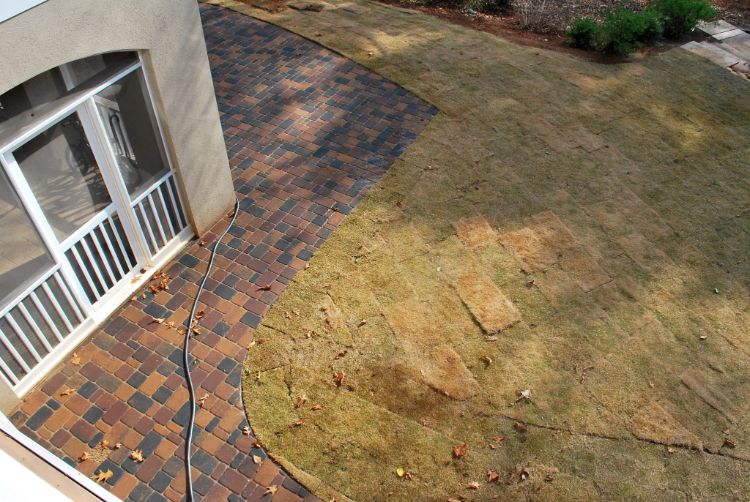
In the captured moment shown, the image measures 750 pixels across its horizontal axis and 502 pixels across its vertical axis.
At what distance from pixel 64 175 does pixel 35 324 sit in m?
1.35

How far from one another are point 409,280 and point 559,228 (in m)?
2.17

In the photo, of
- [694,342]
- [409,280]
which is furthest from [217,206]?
[694,342]

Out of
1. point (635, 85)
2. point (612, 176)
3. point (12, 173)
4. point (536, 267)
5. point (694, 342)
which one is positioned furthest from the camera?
point (635, 85)

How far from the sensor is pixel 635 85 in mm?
10141

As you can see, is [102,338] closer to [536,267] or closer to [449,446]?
[449,446]

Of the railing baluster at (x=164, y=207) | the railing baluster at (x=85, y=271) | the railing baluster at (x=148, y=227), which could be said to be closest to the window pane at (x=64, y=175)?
the railing baluster at (x=85, y=271)

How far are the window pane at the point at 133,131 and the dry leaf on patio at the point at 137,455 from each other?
97.4 inches

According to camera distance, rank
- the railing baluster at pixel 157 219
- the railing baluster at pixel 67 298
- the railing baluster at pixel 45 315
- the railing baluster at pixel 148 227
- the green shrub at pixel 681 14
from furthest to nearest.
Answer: the green shrub at pixel 681 14 < the railing baluster at pixel 157 219 < the railing baluster at pixel 148 227 < the railing baluster at pixel 67 298 < the railing baluster at pixel 45 315

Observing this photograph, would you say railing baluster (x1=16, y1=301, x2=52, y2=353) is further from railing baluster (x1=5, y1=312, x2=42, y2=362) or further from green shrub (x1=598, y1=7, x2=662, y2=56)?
green shrub (x1=598, y1=7, x2=662, y2=56)

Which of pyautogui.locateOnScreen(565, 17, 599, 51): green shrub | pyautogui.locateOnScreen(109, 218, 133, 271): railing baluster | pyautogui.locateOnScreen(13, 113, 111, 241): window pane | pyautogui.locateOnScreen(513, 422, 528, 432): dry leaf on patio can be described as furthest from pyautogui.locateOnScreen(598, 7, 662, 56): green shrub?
pyautogui.locateOnScreen(13, 113, 111, 241): window pane

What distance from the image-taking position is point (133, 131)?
555cm

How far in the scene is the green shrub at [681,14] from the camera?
456 inches

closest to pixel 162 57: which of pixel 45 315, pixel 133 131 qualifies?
pixel 133 131

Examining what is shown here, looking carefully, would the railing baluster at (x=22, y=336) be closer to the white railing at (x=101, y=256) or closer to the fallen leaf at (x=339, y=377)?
the white railing at (x=101, y=256)
